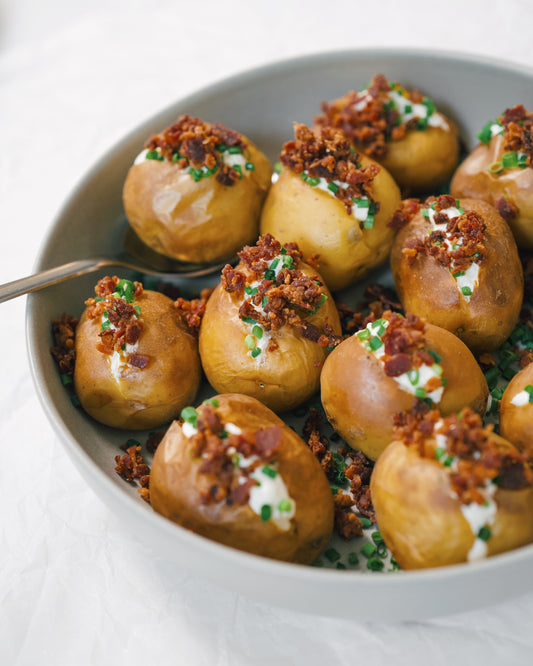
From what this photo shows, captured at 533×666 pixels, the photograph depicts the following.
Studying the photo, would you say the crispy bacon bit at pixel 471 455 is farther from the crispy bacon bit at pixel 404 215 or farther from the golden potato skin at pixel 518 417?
the crispy bacon bit at pixel 404 215

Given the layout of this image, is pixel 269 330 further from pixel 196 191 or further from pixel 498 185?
pixel 498 185

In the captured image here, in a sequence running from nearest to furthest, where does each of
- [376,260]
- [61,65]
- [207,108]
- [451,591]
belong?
1. [451,591]
2. [376,260]
3. [207,108]
4. [61,65]

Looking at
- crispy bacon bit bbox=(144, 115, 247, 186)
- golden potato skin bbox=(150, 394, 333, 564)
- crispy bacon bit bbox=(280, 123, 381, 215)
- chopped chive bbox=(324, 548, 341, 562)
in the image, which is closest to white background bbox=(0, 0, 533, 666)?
chopped chive bbox=(324, 548, 341, 562)

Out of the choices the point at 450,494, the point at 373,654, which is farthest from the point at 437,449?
the point at 373,654

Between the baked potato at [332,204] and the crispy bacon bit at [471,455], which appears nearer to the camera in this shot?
the crispy bacon bit at [471,455]

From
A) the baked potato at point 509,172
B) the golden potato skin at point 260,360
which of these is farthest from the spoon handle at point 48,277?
the baked potato at point 509,172

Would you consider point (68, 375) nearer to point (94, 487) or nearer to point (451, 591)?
point (94, 487)

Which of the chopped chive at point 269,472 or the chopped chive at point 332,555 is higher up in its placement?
the chopped chive at point 269,472
